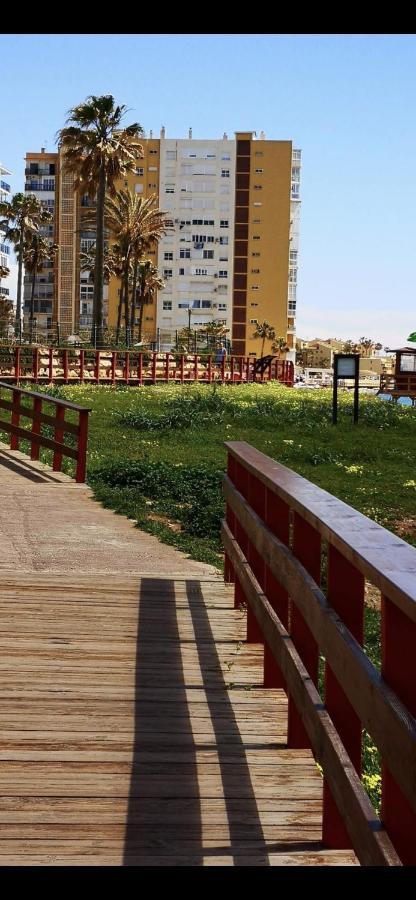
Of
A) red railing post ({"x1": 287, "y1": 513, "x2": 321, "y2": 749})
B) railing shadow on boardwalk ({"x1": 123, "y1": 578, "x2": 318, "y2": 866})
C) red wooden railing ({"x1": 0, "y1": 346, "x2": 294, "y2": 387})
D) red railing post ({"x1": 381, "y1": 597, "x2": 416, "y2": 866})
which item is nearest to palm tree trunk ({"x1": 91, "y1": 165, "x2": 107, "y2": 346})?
red wooden railing ({"x1": 0, "y1": 346, "x2": 294, "y2": 387})

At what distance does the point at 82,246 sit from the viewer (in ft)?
458

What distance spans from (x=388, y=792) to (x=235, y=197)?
13888 centimetres

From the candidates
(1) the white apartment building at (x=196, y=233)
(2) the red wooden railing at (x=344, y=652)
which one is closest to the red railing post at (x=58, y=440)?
(2) the red wooden railing at (x=344, y=652)

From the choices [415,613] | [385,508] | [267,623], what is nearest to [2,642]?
[267,623]

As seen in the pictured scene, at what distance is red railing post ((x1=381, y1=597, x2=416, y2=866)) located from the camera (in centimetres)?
283

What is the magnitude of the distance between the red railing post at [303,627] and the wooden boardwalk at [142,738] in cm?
9

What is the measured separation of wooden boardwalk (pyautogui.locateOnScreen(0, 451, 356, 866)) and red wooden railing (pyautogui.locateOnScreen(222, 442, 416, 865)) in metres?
0.30

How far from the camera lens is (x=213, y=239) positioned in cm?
14025

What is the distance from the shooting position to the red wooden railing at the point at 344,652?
288 cm

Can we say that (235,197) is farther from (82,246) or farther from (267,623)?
(267,623)

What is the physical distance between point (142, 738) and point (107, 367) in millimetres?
46765

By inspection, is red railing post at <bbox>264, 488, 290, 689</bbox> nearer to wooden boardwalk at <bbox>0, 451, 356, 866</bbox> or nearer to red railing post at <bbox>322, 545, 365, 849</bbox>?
wooden boardwalk at <bbox>0, 451, 356, 866</bbox>

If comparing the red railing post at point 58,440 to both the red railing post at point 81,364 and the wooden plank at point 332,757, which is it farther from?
the red railing post at point 81,364

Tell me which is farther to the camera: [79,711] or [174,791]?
[79,711]
